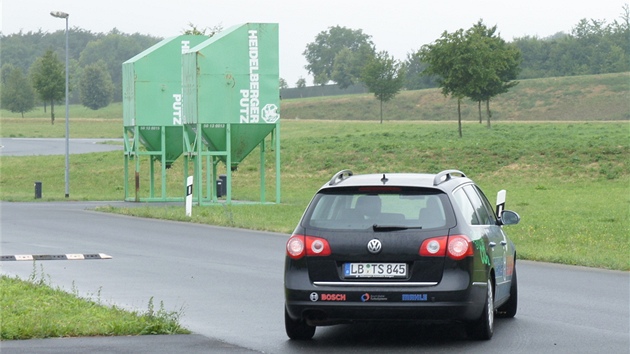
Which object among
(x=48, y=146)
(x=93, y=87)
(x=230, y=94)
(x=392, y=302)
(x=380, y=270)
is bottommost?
(x=392, y=302)

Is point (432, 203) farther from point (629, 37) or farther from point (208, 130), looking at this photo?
point (629, 37)

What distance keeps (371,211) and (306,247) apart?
631 mm

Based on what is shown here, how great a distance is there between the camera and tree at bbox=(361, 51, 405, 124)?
8988 centimetres

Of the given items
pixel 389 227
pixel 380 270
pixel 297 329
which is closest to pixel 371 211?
pixel 389 227

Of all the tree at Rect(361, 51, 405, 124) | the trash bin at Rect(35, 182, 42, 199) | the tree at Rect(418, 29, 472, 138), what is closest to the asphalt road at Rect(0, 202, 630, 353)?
the trash bin at Rect(35, 182, 42, 199)

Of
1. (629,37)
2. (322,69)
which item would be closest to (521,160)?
(629,37)

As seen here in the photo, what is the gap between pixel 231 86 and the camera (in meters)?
35.7

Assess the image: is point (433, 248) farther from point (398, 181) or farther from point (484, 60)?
point (484, 60)

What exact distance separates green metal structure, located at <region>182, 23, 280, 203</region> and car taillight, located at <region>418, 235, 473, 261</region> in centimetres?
2614

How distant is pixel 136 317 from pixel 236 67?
25.2 metres

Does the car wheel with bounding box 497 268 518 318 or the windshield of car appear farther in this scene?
the car wheel with bounding box 497 268 518 318

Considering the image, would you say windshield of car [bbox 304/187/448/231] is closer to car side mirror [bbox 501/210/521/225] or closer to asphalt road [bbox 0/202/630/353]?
asphalt road [bbox 0/202/630/353]

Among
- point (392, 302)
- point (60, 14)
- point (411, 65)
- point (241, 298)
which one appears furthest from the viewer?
point (411, 65)

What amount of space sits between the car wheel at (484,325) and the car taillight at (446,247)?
1.92 ft
